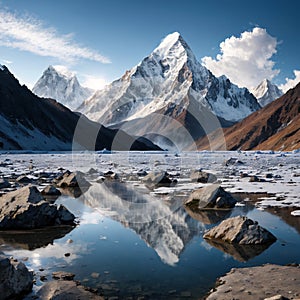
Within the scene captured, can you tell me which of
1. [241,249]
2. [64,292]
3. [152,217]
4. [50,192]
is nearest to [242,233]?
[241,249]

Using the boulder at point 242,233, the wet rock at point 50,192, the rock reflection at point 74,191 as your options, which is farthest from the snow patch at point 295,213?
the wet rock at point 50,192

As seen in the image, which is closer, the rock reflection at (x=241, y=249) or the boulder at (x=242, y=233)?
the rock reflection at (x=241, y=249)

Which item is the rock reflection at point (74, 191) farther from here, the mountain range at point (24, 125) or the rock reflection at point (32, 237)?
the mountain range at point (24, 125)

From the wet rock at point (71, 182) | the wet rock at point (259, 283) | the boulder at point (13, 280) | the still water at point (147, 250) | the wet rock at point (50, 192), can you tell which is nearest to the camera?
the boulder at point (13, 280)

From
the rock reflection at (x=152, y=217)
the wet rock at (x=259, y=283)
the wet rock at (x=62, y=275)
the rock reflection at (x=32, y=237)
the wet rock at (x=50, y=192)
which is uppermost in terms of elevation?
Answer: the wet rock at (x=50, y=192)

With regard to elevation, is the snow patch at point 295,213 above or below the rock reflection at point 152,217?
above

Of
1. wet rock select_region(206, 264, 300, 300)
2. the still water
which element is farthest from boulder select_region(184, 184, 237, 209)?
wet rock select_region(206, 264, 300, 300)

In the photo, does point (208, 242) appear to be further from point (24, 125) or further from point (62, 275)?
point (24, 125)

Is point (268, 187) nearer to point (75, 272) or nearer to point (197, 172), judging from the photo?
point (197, 172)
